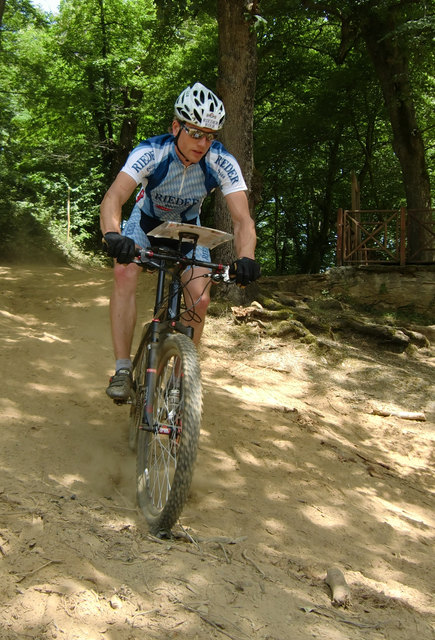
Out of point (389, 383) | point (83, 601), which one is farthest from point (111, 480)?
point (389, 383)

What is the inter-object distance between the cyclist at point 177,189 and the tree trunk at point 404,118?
10.1 m

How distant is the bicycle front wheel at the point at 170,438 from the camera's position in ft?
9.32

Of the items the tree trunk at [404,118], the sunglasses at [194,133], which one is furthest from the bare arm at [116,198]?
the tree trunk at [404,118]

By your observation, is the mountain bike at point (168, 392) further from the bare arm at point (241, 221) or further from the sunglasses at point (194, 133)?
the sunglasses at point (194, 133)

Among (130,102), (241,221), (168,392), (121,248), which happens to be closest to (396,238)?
(130,102)

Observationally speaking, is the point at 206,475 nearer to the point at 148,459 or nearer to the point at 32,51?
the point at 148,459

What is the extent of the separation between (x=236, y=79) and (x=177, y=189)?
17.4 feet

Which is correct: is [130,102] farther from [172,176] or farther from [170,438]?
[170,438]

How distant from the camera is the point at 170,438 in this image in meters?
3.19

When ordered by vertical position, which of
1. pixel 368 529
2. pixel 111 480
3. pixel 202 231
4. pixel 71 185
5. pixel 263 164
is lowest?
pixel 368 529

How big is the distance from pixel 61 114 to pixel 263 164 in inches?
318

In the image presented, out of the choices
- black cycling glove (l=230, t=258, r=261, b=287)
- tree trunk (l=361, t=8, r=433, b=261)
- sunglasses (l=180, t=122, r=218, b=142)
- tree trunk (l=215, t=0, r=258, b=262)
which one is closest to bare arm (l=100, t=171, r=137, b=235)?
sunglasses (l=180, t=122, r=218, b=142)

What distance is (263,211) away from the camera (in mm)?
30578

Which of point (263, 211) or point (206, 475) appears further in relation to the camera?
point (263, 211)
